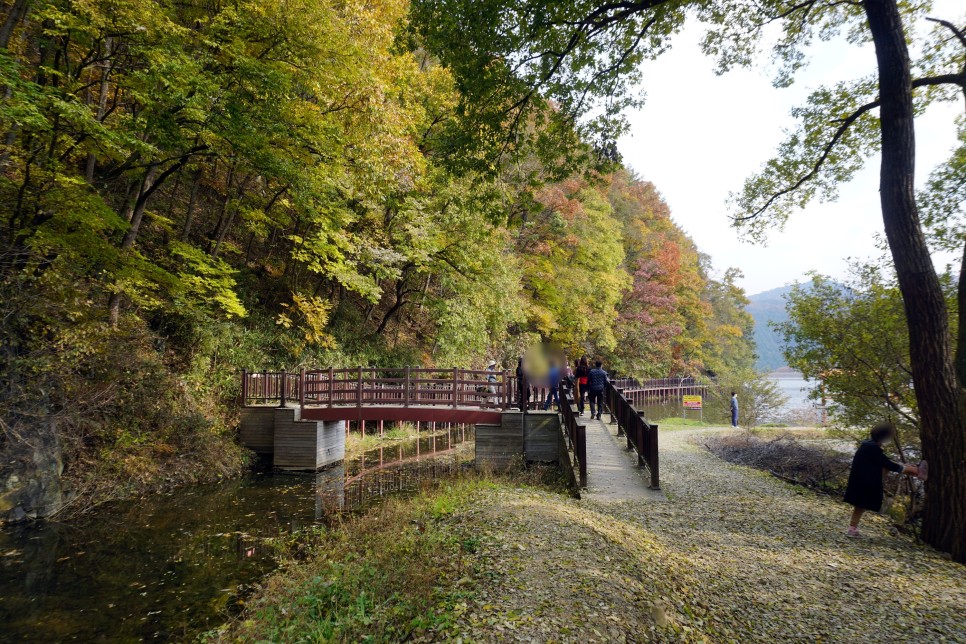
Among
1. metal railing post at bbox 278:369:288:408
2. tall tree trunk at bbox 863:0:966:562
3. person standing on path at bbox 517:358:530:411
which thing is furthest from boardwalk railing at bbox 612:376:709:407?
tall tree trunk at bbox 863:0:966:562

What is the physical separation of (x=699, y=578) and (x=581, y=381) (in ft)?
34.6

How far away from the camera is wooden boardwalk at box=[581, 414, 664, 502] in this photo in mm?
9117

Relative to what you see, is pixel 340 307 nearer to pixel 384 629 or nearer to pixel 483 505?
pixel 483 505

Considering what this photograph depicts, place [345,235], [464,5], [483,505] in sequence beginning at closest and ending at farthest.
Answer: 1. [464,5]
2. [483,505]
3. [345,235]

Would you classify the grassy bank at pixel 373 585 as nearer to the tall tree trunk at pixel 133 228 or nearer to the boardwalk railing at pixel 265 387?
the tall tree trunk at pixel 133 228

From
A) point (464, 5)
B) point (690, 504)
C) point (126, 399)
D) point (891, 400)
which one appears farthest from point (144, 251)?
point (891, 400)

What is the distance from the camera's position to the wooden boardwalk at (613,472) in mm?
9117

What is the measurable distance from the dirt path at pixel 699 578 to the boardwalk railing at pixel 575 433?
139cm

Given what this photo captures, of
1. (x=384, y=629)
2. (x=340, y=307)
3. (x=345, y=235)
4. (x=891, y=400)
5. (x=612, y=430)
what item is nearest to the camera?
(x=384, y=629)

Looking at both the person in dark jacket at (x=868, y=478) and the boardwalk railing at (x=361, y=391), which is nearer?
the person in dark jacket at (x=868, y=478)

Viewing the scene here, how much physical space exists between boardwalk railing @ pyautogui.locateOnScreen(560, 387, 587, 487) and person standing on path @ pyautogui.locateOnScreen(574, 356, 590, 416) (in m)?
1.03

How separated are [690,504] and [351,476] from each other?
407 inches

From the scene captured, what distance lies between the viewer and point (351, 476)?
48.9 ft

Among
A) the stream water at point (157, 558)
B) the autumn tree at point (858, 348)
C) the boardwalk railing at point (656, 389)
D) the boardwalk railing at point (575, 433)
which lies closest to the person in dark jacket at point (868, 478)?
the autumn tree at point (858, 348)
